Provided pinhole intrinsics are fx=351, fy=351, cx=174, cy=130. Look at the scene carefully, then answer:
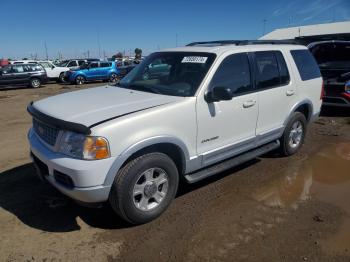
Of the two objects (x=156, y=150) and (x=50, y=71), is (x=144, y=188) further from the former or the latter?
(x=50, y=71)

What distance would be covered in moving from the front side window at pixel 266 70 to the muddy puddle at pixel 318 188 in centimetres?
138

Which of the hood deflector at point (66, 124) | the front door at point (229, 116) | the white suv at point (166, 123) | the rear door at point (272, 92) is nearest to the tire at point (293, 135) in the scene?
the white suv at point (166, 123)

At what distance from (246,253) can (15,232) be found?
2.38 metres

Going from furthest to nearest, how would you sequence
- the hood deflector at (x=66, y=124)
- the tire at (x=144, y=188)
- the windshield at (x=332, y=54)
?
the windshield at (x=332, y=54) → the tire at (x=144, y=188) → the hood deflector at (x=66, y=124)

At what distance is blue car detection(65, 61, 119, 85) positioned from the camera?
23.7 m

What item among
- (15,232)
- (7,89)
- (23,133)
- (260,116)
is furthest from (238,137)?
(7,89)

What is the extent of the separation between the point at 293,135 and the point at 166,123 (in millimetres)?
3065

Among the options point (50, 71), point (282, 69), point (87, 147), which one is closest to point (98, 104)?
point (87, 147)

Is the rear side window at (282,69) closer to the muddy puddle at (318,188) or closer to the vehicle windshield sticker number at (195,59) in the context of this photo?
the muddy puddle at (318,188)

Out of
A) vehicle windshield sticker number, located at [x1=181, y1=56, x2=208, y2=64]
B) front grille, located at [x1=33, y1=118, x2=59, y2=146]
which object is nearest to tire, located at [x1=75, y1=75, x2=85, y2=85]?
vehicle windshield sticker number, located at [x1=181, y1=56, x2=208, y2=64]

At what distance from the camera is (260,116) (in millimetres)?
4926

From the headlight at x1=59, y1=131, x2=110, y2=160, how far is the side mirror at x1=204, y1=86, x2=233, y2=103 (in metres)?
1.41

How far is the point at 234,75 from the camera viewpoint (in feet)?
15.0

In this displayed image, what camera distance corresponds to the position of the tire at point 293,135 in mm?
5664
